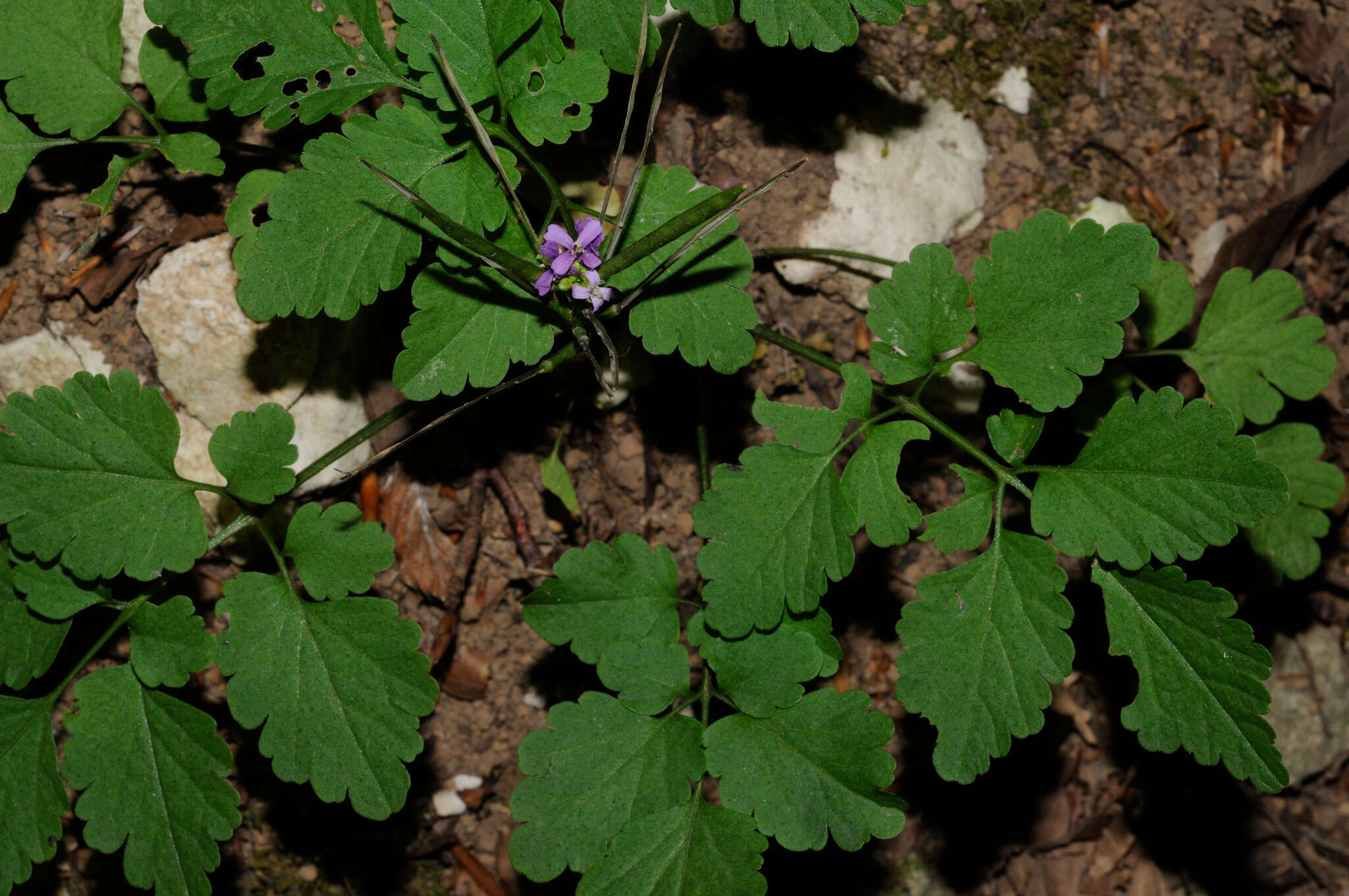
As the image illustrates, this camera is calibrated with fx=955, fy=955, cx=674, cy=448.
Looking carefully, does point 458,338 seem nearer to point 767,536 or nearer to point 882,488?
point 767,536

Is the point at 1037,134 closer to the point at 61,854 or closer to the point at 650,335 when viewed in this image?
the point at 650,335

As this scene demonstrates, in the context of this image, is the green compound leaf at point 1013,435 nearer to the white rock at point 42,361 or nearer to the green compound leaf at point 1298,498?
the green compound leaf at point 1298,498

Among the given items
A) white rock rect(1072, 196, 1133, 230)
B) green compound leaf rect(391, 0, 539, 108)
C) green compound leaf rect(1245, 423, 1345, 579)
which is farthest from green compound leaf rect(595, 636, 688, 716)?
white rock rect(1072, 196, 1133, 230)

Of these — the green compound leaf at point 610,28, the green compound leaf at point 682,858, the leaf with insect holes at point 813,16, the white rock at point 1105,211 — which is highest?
the leaf with insect holes at point 813,16

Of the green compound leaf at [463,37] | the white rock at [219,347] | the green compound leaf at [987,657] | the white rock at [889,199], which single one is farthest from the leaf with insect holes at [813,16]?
the white rock at [219,347]

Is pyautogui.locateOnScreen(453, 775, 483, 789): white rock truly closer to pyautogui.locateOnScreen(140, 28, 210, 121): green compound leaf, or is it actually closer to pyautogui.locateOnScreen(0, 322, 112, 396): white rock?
pyautogui.locateOnScreen(0, 322, 112, 396): white rock

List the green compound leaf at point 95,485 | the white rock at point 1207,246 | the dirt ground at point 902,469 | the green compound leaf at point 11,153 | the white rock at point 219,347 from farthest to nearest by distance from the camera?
1. the white rock at point 1207,246
2. the dirt ground at point 902,469
3. the white rock at point 219,347
4. the green compound leaf at point 11,153
5. the green compound leaf at point 95,485
